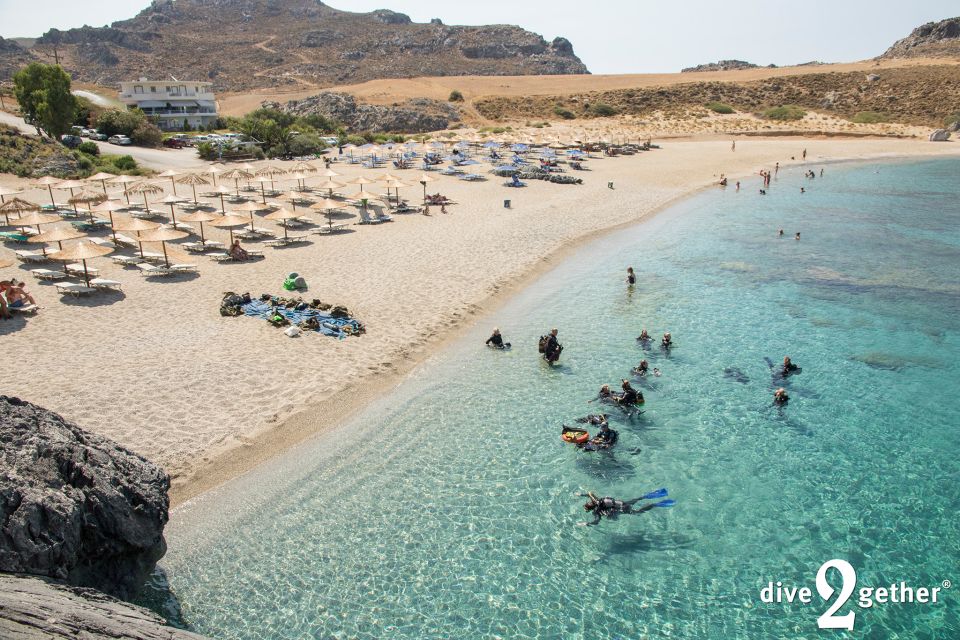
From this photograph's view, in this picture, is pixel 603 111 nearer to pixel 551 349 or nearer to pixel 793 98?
pixel 793 98

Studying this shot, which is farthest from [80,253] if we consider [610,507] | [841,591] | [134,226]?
[841,591]

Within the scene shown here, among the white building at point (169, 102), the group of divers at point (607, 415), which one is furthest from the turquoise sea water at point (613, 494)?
the white building at point (169, 102)

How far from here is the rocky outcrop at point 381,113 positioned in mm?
69312

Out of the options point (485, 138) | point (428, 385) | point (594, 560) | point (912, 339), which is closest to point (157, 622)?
point (594, 560)

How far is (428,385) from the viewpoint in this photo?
15.7 m

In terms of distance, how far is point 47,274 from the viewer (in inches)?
814

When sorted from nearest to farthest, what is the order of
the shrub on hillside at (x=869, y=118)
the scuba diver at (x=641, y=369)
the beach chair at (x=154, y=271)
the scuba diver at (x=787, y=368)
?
the scuba diver at (x=787, y=368) < the scuba diver at (x=641, y=369) < the beach chair at (x=154, y=271) < the shrub on hillside at (x=869, y=118)

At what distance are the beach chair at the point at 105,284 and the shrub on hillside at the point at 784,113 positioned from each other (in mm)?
78929

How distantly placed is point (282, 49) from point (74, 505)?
150 m

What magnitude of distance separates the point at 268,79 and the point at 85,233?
343 ft

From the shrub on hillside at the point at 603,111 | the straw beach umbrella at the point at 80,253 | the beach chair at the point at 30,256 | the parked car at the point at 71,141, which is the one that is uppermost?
the shrub on hillside at the point at 603,111

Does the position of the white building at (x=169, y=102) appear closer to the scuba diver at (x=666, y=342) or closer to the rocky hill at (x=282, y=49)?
the rocky hill at (x=282, y=49)

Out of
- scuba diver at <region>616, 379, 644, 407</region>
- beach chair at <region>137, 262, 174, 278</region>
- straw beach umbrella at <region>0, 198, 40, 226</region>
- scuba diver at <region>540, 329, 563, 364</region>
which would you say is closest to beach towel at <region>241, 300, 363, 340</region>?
beach chair at <region>137, 262, 174, 278</region>

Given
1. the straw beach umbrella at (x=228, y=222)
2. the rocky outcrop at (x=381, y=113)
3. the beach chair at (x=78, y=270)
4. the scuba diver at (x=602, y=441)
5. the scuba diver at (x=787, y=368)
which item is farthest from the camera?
the rocky outcrop at (x=381, y=113)
